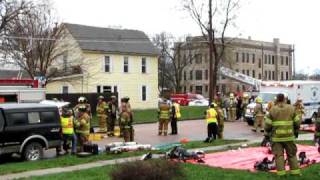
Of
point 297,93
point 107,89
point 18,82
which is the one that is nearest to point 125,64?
point 107,89

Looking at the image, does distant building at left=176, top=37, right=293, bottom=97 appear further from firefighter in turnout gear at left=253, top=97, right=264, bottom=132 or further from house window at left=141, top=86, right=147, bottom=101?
firefighter in turnout gear at left=253, top=97, right=264, bottom=132

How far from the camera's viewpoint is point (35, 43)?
4412 cm

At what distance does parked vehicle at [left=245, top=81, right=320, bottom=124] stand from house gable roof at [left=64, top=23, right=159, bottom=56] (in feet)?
74.3

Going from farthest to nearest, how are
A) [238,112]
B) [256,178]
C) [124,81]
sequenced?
[124,81] → [238,112] → [256,178]

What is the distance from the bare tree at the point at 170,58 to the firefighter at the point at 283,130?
77762 millimetres

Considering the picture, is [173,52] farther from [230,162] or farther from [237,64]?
[230,162]

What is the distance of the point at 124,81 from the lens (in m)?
56.8

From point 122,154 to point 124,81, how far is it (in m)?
39.6

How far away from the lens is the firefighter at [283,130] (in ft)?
41.0

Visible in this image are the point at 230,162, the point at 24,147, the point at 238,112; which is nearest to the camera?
the point at 230,162

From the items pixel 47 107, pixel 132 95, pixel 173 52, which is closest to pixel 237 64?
pixel 173 52

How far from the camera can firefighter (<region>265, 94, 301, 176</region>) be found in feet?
41.0

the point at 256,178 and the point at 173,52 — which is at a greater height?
the point at 173,52

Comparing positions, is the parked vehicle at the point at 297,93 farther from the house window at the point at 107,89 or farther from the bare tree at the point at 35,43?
the house window at the point at 107,89
